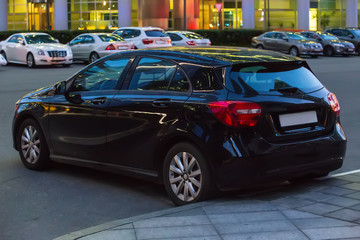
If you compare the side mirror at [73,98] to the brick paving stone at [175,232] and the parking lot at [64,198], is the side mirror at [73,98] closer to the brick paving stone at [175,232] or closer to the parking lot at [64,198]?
the parking lot at [64,198]

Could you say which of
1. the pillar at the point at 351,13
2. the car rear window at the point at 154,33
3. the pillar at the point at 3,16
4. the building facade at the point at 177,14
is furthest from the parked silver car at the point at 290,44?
the pillar at the point at 3,16

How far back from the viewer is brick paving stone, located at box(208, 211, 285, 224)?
5223 millimetres

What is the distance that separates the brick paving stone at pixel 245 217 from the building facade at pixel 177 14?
48622 millimetres

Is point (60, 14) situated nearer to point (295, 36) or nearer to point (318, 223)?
point (295, 36)

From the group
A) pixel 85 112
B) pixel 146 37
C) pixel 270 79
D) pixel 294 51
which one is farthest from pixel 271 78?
pixel 294 51

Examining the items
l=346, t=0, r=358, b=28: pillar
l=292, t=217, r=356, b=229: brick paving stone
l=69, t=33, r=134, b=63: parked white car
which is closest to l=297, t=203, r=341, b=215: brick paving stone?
l=292, t=217, r=356, b=229: brick paving stone

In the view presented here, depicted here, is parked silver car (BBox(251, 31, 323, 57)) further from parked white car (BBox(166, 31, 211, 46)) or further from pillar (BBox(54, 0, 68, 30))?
pillar (BBox(54, 0, 68, 30))

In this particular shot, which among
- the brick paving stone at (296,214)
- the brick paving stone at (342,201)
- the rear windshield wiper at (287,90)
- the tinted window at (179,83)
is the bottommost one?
the brick paving stone at (296,214)

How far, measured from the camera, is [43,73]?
993 inches

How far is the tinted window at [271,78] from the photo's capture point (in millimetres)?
6039

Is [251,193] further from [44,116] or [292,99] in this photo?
[44,116]

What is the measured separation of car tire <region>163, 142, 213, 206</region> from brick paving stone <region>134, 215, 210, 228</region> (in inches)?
24.9

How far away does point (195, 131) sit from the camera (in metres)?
5.92

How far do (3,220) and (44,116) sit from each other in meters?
2.10
